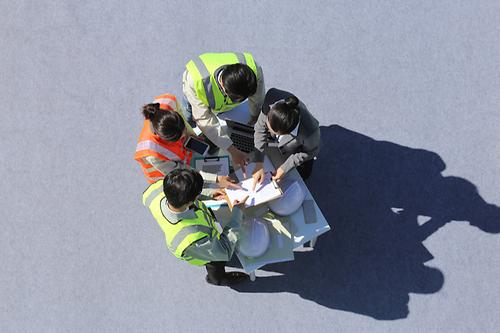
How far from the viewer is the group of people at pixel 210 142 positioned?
2539mm

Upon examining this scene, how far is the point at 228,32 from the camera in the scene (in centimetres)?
414

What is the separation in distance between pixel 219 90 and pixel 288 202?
0.83 metres

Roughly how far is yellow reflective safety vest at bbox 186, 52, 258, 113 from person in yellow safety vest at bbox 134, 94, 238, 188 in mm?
213


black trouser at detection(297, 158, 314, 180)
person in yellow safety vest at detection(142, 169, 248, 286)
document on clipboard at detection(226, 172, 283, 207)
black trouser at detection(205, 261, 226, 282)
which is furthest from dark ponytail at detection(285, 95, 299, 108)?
black trouser at detection(205, 261, 226, 282)

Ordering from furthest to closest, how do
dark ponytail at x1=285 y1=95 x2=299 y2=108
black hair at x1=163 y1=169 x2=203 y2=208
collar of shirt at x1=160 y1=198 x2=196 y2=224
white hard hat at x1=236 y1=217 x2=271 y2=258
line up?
white hard hat at x1=236 y1=217 x2=271 y2=258, dark ponytail at x1=285 y1=95 x2=299 y2=108, collar of shirt at x1=160 y1=198 x2=196 y2=224, black hair at x1=163 y1=169 x2=203 y2=208

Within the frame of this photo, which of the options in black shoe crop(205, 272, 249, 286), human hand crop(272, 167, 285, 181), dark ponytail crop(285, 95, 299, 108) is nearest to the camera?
dark ponytail crop(285, 95, 299, 108)

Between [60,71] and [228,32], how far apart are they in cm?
153

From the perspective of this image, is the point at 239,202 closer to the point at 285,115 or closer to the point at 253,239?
the point at 253,239

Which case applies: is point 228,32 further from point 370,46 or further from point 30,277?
point 30,277

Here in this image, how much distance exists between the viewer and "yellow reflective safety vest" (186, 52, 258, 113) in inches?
116

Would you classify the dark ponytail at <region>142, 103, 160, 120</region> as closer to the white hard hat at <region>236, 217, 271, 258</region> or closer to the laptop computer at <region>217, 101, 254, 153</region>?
the laptop computer at <region>217, 101, 254, 153</region>

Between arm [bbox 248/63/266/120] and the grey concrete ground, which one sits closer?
arm [bbox 248/63/266/120]

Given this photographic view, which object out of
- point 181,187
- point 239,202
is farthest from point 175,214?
point 239,202

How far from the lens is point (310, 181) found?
148 inches
